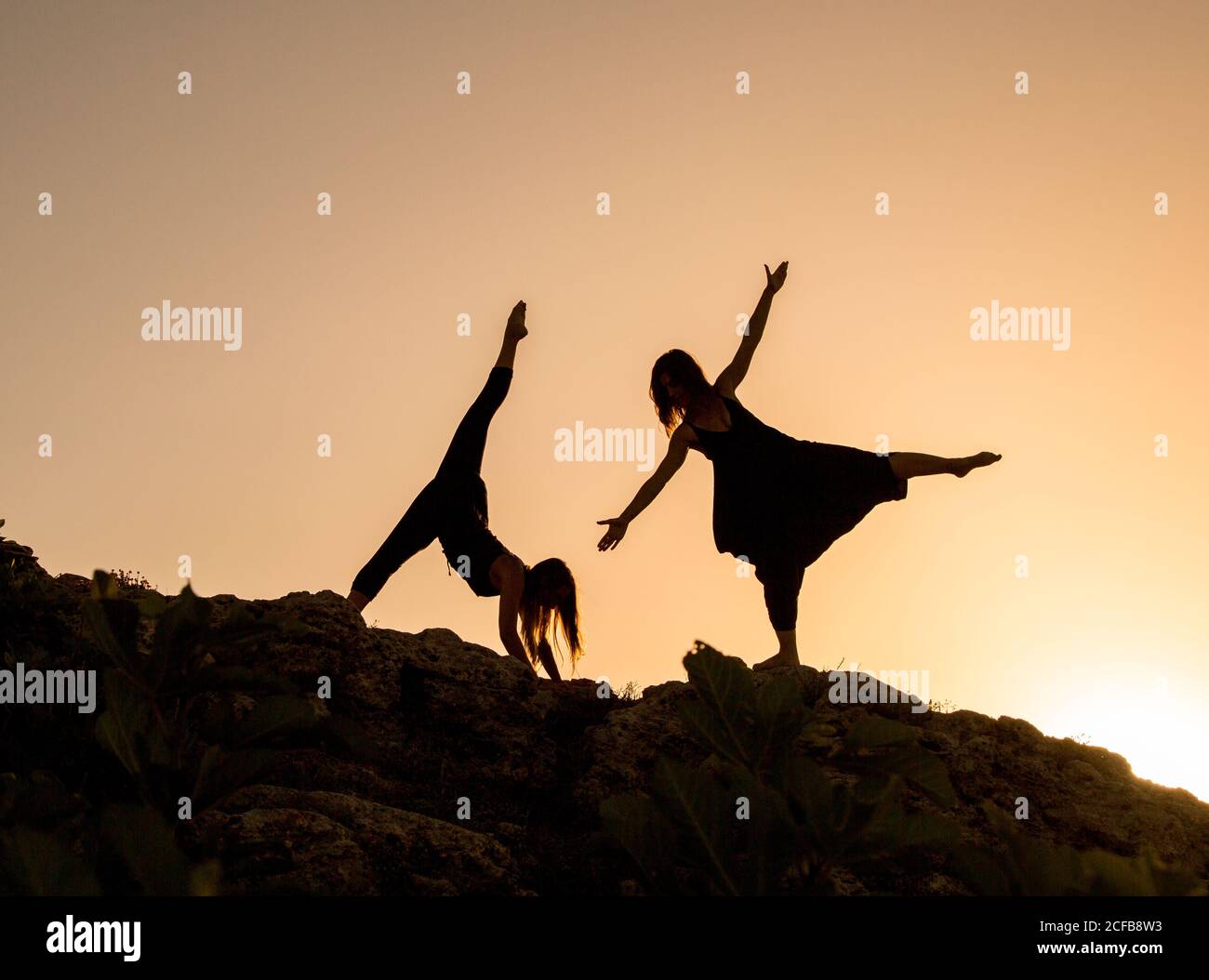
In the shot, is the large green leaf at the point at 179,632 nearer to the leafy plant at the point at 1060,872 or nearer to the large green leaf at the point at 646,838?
the large green leaf at the point at 646,838

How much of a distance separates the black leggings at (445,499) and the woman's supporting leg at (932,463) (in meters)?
2.84

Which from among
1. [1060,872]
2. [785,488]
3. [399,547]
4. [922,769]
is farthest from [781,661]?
[1060,872]

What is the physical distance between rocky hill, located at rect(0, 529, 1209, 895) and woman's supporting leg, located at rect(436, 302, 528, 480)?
1607 millimetres

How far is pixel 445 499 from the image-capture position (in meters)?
7.37

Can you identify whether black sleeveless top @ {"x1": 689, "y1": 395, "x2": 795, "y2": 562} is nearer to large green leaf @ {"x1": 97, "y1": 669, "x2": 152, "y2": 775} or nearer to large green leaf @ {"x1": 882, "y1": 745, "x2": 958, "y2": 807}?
large green leaf @ {"x1": 882, "y1": 745, "x2": 958, "y2": 807}

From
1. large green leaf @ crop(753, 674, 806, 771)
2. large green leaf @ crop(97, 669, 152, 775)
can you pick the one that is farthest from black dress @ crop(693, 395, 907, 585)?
large green leaf @ crop(97, 669, 152, 775)

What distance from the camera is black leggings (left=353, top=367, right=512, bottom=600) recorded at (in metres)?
7.34

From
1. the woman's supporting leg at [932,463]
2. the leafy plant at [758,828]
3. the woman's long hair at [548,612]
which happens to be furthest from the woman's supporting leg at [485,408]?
the leafy plant at [758,828]

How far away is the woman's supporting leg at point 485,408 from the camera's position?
7352mm

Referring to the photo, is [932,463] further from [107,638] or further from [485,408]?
[107,638]

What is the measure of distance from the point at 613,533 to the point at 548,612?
1115 millimetres
